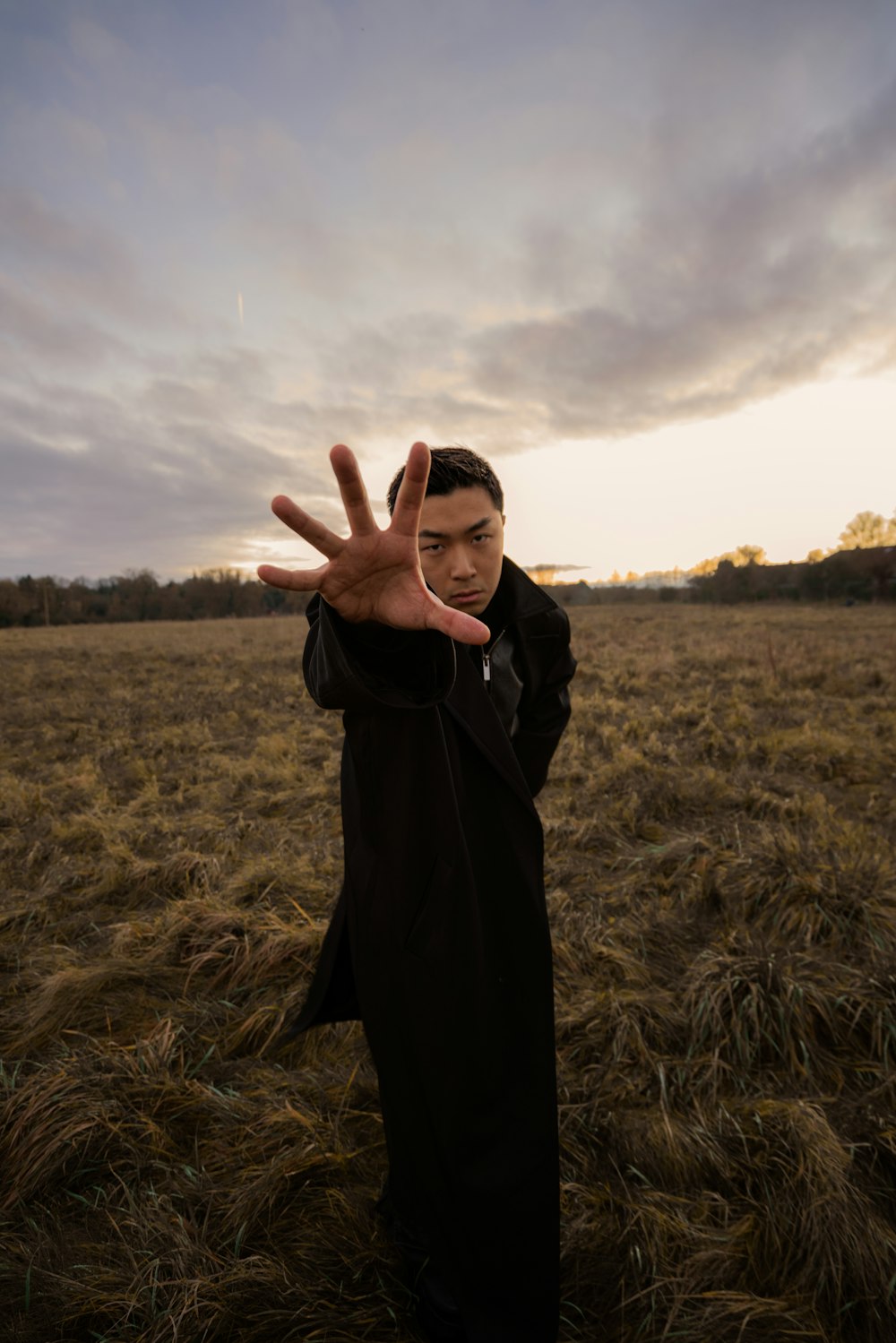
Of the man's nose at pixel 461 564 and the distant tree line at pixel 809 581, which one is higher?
the distant tree line at pixel 809 581

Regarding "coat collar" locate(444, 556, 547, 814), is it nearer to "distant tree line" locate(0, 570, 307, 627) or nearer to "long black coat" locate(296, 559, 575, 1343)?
"long black coat" locate(296, 559, 575, 1343)

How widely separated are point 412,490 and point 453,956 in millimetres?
1122

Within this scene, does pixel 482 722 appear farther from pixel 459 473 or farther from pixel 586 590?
pixel 586 590

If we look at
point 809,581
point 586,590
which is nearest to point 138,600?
point 586,590

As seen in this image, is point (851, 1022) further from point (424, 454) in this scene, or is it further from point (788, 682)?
point (788, 682)

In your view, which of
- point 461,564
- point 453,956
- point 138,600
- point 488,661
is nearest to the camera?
point 453,956

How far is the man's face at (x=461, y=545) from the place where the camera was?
5.48 ft

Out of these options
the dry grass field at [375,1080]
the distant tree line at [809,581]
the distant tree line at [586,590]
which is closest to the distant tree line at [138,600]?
the distant tree line at [586,590]

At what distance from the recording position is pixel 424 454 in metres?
1.25

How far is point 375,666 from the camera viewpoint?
1382 millimetres

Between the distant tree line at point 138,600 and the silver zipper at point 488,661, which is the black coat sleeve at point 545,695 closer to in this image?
the silver zipper at point 488,661

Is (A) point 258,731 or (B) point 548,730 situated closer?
(B) point 548,730

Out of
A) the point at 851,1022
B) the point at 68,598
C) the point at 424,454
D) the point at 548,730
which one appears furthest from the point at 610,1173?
the point at 68,598

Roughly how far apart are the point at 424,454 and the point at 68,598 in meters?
72.7
